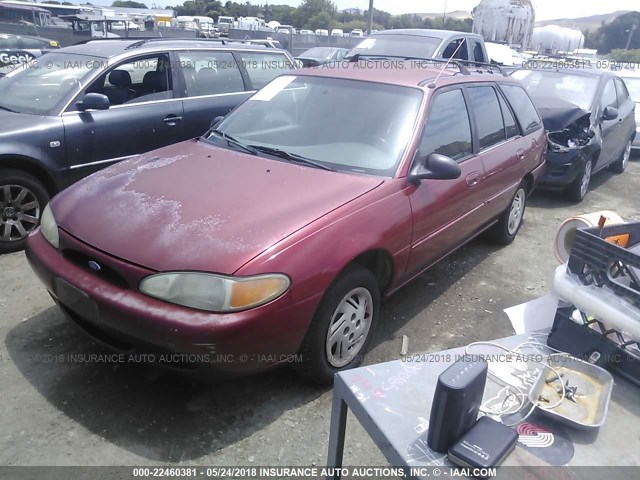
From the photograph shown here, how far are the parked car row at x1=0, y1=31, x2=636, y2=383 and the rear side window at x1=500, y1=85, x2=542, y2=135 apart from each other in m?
0.03

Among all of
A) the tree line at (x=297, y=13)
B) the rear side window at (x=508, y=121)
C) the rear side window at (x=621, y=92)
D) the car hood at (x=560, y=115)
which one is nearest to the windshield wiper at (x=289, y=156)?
the rear side window at (x=508, y=121)

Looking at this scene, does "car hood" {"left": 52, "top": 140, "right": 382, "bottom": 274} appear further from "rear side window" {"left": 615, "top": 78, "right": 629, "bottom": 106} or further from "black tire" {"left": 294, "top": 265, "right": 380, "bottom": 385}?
"rear side window" {"left": 615, "top": 78, "right": 629, "bottom": 106}

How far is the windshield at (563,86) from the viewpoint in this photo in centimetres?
705

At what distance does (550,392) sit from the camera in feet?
5.07

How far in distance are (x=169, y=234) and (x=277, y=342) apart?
0.72m

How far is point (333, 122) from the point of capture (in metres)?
3.35

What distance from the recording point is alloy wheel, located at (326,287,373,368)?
269 centimetres

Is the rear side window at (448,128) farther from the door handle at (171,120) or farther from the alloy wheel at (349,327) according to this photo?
the door handle at (171,120)

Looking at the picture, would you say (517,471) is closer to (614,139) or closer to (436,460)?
(436,460)

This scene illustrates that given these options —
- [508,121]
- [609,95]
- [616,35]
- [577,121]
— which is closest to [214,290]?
[508,121]

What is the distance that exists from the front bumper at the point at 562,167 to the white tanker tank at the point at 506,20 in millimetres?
32564

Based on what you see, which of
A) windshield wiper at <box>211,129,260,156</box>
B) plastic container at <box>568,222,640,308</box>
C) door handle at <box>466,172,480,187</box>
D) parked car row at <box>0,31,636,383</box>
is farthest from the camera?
door handle at <box>466,172,480,187</box>

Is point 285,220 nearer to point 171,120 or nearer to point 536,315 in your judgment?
point 536,315

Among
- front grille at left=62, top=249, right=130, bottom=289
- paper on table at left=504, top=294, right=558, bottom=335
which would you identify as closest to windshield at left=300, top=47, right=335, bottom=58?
front grille at left=62, top=249, right=130, bottom=289
